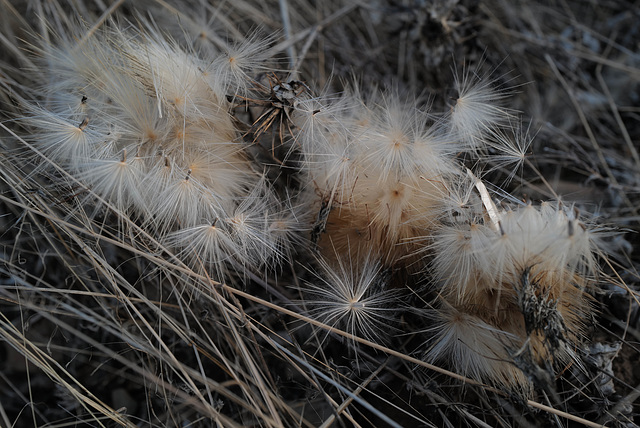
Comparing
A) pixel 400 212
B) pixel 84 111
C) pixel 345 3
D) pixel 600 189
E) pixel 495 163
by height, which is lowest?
pixel 600 189

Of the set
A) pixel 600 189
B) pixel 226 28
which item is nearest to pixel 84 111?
pixel 226 28

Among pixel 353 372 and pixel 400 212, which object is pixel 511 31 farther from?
pixel 353 372

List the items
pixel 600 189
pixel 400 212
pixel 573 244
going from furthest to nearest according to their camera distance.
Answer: pixel 600 189
pixel 400 212
pixel 573 244

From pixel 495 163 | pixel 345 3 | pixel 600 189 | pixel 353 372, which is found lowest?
pixel 600 189

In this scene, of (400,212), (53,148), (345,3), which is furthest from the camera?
(345,3)

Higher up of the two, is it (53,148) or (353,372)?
(53,148)

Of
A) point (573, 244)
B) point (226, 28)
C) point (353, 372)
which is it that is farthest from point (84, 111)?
point (573, 244)

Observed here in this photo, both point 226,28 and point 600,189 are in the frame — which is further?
point 226,28

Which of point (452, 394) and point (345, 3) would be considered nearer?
point (452, 394)

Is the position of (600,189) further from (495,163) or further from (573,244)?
(573,244)
